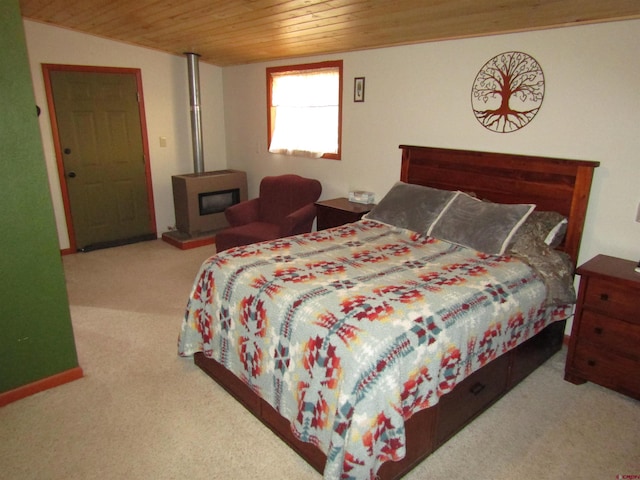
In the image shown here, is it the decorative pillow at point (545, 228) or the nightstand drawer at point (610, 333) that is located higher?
the decorative pillow at point (545, 228)

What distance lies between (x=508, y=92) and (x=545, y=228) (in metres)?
1.05

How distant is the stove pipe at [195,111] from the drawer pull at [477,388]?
14.1 ft

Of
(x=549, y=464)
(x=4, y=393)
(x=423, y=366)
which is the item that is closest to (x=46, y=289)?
(x=4, y=393)

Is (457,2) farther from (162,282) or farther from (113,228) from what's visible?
(113,228)

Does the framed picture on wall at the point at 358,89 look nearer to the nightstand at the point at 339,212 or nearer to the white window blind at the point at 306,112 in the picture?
the white window blind at the point at 306,112

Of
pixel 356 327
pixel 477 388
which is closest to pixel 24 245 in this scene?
pixel 356 327

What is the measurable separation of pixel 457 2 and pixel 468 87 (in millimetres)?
901

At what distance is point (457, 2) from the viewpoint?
256 cm

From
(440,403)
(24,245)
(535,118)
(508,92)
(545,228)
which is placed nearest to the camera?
(440,403)

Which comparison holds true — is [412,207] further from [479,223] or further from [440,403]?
[440,403]

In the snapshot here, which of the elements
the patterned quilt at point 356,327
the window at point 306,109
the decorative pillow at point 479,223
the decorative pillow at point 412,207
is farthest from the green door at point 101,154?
the decorative pillow at point 479,223

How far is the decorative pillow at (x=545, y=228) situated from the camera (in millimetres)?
2748

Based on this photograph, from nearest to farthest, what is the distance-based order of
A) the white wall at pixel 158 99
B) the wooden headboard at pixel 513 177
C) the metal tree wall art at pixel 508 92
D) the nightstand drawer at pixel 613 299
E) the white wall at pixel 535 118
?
1. the nightstand drawer at pixel 613 299
2. the white wall at pixel 535 118
3. the wooden headboard at pixel 513 177
4. the metal tree wall art at pixel 508 92
5. the white wall at pixel 158 99

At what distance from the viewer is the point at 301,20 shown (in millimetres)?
3287
